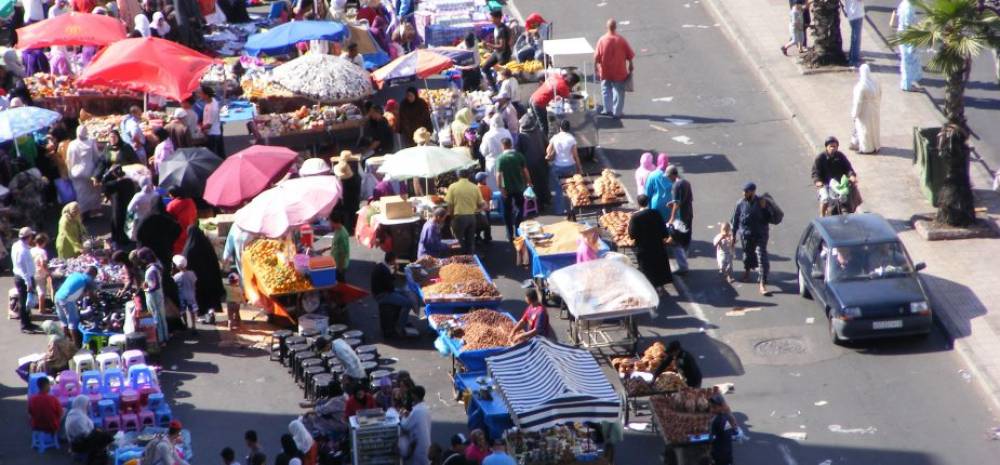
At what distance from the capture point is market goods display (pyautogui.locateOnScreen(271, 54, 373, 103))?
3316 centimetres

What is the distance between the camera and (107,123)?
33375 millimetres

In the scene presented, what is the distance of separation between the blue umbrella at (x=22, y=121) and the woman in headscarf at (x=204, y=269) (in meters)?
4.23

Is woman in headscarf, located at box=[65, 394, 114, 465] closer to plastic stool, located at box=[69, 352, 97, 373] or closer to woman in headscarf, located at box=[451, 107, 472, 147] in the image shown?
plastic stool, located at box=[69, 352, 97, 373]

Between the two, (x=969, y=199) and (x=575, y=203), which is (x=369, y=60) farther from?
(x=969, y=199)

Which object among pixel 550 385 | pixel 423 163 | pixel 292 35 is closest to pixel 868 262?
pixel 550 385

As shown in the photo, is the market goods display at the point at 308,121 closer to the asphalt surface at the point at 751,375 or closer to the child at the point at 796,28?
the asphalt surface at the point at 751,375

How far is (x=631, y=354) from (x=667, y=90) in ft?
41.9

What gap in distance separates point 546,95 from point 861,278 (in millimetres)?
9403

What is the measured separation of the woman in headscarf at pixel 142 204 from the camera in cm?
2878

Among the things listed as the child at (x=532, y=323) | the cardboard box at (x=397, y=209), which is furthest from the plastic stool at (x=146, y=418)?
the cardboard box at (x=397, y=209)

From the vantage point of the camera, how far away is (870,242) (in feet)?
87.1

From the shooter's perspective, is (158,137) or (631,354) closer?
(631,354)

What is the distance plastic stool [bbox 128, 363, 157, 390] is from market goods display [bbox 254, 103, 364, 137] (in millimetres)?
9820

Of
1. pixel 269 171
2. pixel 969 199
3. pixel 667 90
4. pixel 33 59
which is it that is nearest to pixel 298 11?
pixel 33 59
